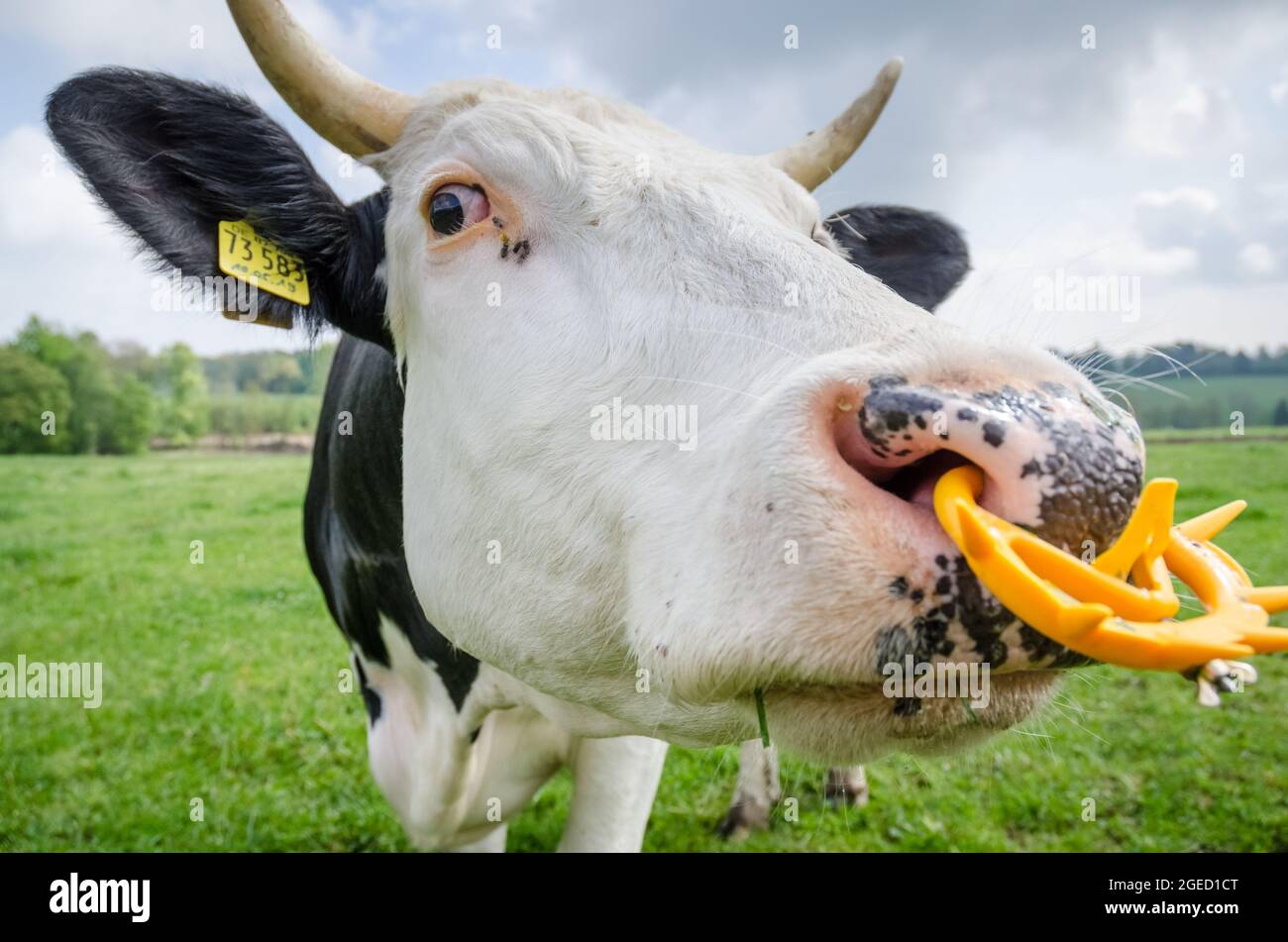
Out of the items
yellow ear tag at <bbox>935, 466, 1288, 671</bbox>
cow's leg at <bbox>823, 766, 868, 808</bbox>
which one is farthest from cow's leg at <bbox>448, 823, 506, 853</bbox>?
yellow ear tag at <bbox>935, 466, 1288, 671</bbox>

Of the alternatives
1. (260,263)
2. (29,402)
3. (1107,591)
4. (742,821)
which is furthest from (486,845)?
(29,402)

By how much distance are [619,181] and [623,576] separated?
0.96 metres

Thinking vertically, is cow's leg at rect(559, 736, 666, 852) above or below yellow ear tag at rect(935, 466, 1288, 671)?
below

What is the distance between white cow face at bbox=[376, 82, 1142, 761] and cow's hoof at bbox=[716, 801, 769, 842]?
9.70 ft

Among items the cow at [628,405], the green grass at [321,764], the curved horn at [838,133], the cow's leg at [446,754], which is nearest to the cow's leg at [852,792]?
the green grass at [321,764]

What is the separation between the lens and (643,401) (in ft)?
5.97

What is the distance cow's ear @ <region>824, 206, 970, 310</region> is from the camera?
12.5 ft

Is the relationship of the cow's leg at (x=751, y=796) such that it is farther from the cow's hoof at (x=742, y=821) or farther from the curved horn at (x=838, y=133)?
the curved horn at (x=838, y=133)

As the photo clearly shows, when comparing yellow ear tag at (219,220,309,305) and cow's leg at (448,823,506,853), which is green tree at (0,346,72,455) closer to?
cow's leg at (448,823,506,853)

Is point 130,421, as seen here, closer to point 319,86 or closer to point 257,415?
point 257,415

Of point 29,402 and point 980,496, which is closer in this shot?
point 980,496

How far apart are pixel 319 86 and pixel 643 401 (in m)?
1.60

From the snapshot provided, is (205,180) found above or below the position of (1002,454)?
above

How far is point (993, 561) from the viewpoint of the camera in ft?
3.99
